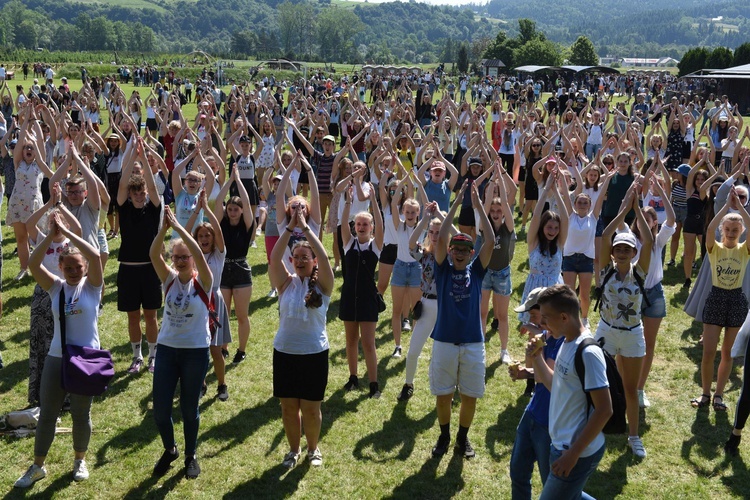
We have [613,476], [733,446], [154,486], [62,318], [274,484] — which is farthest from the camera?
[733,446]

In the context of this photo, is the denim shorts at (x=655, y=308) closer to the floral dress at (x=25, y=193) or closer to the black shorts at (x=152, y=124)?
the floral dress at (x=25, y=193)

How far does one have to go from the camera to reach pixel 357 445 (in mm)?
6098

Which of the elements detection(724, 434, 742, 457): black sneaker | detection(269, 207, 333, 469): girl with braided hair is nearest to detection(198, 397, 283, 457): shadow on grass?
detection(269, 207, 333, 469): girl with braided hair

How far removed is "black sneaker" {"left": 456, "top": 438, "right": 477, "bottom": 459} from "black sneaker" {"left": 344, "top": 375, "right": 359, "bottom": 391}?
1.49 meters

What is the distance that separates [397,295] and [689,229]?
511 cm

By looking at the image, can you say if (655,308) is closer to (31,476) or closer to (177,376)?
(177,376)

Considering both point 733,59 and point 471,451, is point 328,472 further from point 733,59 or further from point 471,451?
point 733,59

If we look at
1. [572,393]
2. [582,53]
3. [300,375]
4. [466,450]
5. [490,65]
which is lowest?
[466,450]

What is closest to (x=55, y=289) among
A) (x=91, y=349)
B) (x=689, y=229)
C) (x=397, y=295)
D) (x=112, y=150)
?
(x=91, y=349)

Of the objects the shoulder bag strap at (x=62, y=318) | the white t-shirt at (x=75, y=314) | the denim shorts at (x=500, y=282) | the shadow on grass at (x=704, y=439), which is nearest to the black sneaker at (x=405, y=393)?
the denim shorts at (x=500, y=282)

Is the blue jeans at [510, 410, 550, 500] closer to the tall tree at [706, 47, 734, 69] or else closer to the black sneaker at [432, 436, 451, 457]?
the black sneaker at [432, 436, 451, 457]

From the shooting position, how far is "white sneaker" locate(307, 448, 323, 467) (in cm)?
572

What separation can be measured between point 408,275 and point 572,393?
365 centimetres

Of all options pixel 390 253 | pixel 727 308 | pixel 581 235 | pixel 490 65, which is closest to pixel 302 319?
pixel 390 253
